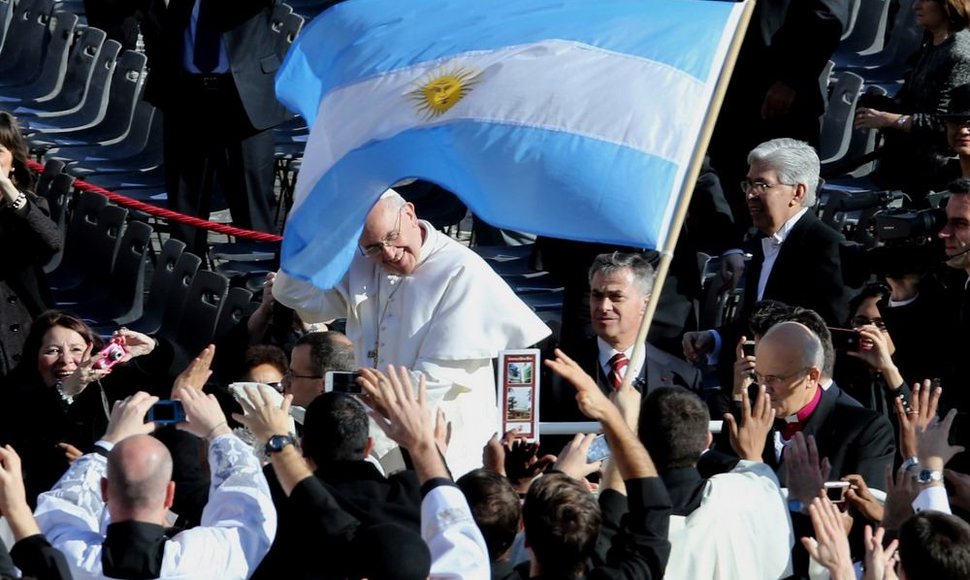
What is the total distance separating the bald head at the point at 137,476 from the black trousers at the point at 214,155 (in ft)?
20.6

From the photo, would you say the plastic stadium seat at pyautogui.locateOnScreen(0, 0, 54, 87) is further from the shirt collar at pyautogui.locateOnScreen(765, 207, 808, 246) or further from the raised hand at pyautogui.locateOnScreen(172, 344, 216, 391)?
the raised hand at pyautogui.locateOnScreen(172, 344, 216, 391)

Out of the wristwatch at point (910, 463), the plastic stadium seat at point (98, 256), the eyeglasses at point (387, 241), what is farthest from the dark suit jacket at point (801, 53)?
the wristwatch at point (910, 463)

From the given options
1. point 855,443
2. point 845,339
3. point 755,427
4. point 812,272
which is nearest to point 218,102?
point 812,272

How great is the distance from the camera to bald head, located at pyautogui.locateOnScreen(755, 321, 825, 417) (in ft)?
26.1

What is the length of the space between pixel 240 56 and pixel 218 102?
1.01 ft

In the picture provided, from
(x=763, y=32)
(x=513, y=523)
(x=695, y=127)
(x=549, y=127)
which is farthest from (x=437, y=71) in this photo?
(x=763, y=32)

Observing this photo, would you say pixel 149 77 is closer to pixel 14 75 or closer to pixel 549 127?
pixel 14 75

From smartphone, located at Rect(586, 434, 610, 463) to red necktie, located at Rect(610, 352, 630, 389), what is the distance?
3.40 ft

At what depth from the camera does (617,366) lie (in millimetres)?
8875

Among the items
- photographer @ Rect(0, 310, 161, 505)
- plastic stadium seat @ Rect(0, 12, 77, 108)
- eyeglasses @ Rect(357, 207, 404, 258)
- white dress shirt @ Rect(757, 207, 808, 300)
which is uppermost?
plastic stadium seat @ Rect(0, 12, 77, 108)

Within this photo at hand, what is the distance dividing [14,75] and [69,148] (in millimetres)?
1583

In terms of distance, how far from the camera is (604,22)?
779 cm

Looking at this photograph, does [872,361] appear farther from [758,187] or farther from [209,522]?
[209,522]

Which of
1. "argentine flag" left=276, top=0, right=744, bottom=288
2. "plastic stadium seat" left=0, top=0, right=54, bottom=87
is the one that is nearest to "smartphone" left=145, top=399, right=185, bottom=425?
"argentine flag" left=276, top=0, right=744, bottom=288
